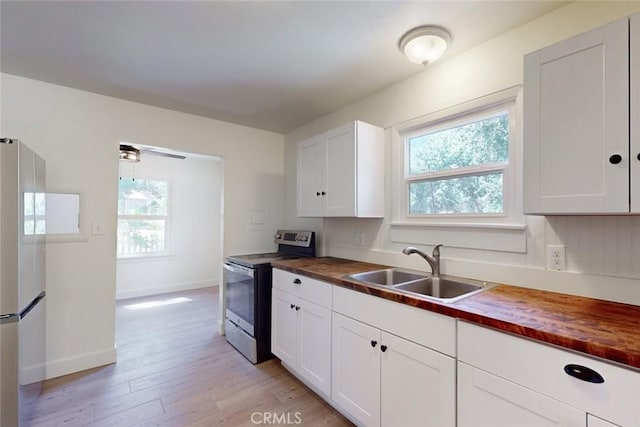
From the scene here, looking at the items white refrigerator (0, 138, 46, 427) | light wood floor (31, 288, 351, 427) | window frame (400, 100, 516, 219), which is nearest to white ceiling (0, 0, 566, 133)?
window frame (400, 100, 516, 219)

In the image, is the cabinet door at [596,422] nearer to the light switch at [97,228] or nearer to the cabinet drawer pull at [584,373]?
the cabinet drawer pull at [584,373]

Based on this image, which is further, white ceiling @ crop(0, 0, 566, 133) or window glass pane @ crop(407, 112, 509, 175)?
window glass pane @ crop(407, 112, 509, 175)

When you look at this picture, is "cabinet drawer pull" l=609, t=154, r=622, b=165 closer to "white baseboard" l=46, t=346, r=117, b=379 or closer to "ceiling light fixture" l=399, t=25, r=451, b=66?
"ceiling light fixture" l=399, t=25, r=451, b=66

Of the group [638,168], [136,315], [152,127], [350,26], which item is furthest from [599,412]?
[136,315]

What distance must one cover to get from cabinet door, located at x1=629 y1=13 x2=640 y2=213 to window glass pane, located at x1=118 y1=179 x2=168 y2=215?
5.45 meters

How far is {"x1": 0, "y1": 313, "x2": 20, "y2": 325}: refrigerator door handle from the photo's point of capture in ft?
4.93

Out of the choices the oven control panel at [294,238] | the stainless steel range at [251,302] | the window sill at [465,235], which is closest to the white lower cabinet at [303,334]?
the stainless steel range at [251,302]

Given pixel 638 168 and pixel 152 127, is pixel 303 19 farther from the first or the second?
pixel 152 127

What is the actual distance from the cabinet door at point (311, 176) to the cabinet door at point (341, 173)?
86 millimetres

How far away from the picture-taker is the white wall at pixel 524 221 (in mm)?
1315

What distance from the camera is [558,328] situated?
984mm

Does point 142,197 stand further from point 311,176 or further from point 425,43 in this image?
point 425,43

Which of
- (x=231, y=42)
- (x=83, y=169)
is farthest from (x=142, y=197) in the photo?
(x=231, y=42)

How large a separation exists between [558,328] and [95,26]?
2.60m
